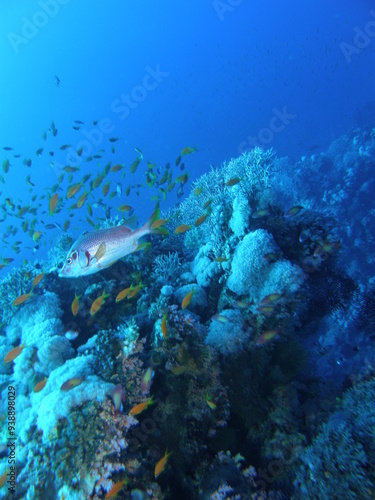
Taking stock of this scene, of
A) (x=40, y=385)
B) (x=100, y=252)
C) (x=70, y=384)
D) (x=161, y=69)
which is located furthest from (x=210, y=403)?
(x=161, y=69)

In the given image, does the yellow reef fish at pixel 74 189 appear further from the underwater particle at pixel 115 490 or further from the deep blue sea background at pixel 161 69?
the deep blue sea background at pixel 161 69

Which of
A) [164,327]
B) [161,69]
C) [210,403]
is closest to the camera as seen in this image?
[210,403]

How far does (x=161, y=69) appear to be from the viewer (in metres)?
158

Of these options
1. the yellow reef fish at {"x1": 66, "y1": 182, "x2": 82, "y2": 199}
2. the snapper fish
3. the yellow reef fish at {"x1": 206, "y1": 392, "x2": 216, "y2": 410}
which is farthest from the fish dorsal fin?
the yellow reef fish at {"x1": 66, "y1": 182, "x2": 82, "y2": 199}

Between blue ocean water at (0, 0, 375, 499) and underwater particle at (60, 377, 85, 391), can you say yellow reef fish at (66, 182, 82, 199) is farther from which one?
underwater particle at (60, 377, 85, 391)

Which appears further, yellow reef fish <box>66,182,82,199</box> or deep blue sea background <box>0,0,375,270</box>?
deep blue sea background <box>0,0,375,270</box>

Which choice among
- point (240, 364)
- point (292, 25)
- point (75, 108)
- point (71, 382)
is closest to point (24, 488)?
point (71, 382)

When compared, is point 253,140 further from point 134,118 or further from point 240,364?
point 134,118

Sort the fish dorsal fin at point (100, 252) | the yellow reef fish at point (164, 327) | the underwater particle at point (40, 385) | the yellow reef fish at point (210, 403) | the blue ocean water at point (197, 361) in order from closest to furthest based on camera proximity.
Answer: the fish dorsal fin at point (100, 252), the blue ocean water at point (197, 361), the yellow reef fish at point (210, 403), the yellow reef fish at point (164, 327), the underwater particle at point (40, 385)

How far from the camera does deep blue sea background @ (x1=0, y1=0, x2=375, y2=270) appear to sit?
100 metres

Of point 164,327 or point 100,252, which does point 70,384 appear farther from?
point 100,252

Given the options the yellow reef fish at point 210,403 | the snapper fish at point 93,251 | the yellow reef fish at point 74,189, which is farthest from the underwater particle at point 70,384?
the yellow reef fish at point 74,189

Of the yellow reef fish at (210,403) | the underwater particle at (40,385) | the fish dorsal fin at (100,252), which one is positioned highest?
the fish dorsal fin at (100,252)

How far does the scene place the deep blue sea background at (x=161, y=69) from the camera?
100 metres
